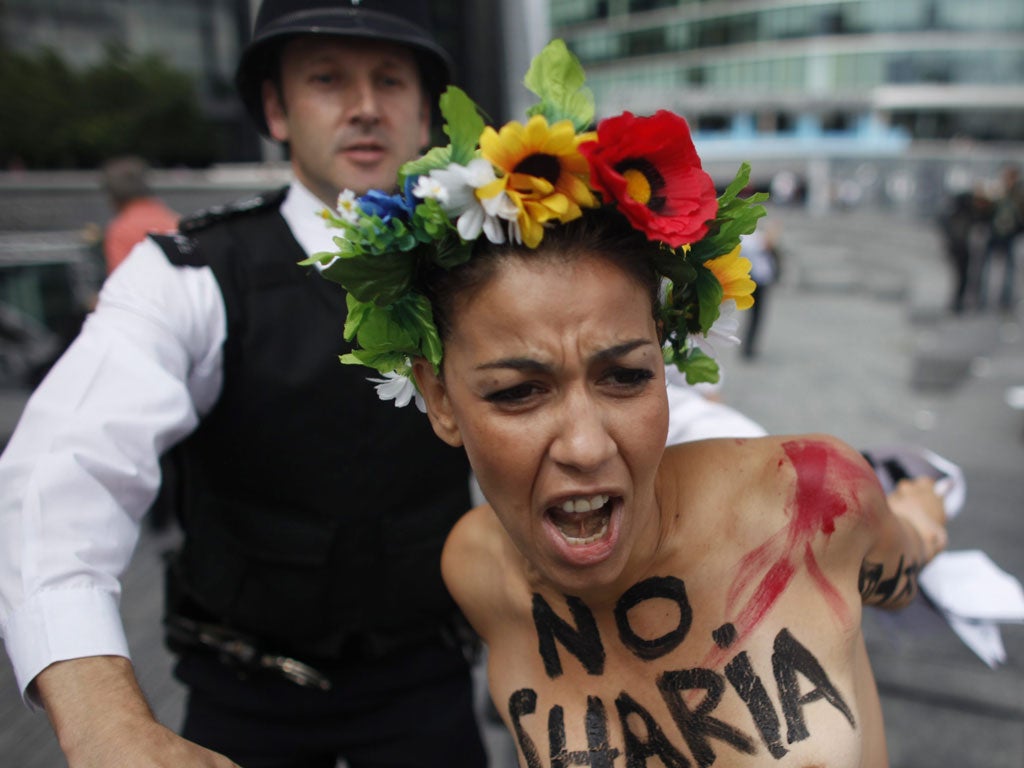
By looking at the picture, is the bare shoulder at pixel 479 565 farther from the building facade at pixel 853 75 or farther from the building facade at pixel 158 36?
the building facade at pixel 853 75

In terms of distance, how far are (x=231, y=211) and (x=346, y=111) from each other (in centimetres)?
37

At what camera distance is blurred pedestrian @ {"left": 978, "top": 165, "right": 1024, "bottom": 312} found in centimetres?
1198

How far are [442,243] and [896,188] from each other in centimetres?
3075

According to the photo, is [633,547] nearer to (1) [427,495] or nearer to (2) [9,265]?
(1) [427,495]

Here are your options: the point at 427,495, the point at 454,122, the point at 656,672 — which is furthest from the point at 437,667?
the point at 454,122

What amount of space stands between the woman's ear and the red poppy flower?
439 mm

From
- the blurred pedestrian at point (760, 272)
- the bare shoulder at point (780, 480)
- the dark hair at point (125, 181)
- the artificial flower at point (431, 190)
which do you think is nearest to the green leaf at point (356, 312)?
the artificial flower at point (431, 190)

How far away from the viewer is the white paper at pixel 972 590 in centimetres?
207

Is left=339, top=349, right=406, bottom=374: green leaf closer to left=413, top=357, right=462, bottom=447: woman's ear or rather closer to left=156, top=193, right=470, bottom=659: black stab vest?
left=413, top=357, right=462, bottom=447: woman's ear

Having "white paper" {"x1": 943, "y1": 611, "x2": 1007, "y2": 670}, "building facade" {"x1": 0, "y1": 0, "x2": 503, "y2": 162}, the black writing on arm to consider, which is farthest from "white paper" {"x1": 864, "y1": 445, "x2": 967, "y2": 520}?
"building facade" {"x1": 0, "y1": 0, "x2": 503, "y2": 162}

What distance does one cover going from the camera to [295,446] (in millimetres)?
1899

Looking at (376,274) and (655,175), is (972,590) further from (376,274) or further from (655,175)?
(376,274)

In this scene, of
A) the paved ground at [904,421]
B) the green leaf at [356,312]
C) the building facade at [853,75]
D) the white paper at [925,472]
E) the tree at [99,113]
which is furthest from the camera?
the building facade at [853,75]

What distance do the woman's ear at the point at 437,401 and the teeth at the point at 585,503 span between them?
25cm
